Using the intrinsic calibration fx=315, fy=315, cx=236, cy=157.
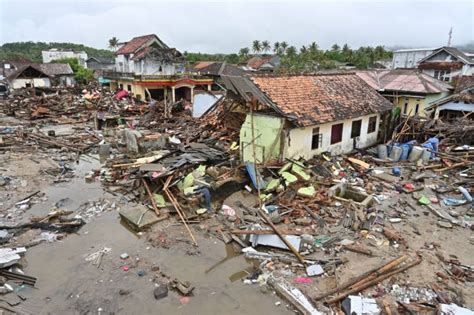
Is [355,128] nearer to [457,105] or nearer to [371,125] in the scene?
[371,125]

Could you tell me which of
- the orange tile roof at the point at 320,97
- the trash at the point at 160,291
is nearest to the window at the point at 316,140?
the orange tile roof at the point at 320,97

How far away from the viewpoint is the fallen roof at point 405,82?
24.1 m

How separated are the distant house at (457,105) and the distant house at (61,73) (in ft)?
169

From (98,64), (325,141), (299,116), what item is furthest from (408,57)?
(98,64)

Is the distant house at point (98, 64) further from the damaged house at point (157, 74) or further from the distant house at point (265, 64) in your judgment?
the damaged house at point (157, 74)

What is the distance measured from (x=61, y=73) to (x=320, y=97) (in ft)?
167

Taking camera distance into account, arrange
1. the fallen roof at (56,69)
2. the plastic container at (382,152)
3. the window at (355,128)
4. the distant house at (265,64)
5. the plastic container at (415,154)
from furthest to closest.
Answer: the distant house at (265,64), the fallen roof at (56,69), the window at (355,128), the plastic container at (382,152), the plastic container at (415,154)

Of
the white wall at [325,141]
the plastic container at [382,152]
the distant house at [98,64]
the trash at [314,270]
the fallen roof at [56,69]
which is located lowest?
the trash at [314,270]

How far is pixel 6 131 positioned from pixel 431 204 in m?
26.7

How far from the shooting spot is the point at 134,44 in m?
38.7

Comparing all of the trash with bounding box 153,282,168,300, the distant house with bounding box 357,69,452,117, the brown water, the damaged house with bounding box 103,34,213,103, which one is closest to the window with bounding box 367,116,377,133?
the distant house with bounding box 357,69,452,117

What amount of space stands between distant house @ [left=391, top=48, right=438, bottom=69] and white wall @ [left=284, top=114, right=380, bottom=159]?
38.5 m

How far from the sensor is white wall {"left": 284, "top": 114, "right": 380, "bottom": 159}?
46.1 feet

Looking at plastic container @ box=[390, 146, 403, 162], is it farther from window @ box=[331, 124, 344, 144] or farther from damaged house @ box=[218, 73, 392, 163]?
window @ box=[331, 124, 344, 144]
